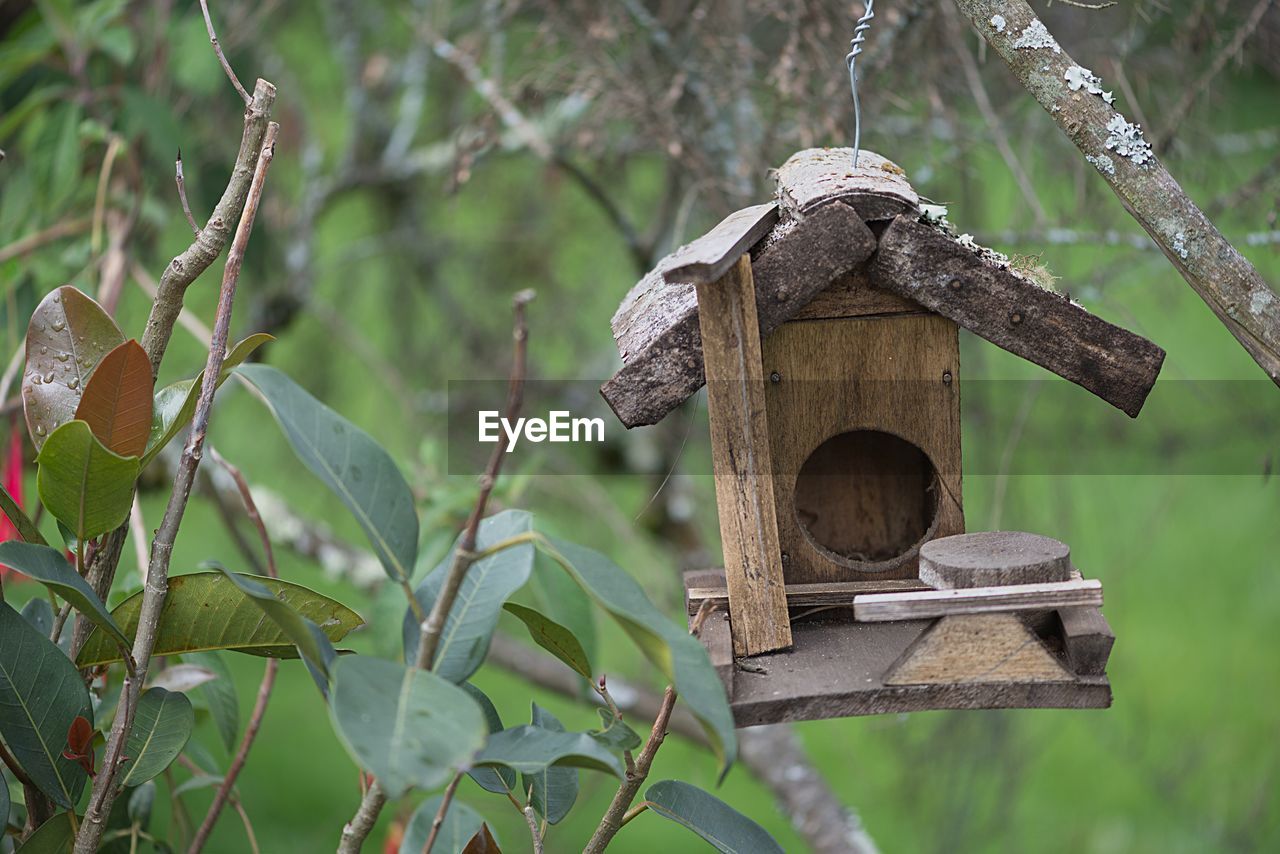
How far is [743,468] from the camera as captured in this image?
1.15m

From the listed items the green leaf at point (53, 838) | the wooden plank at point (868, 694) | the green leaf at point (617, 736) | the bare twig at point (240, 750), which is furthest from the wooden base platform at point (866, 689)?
the green leaf at point (53, 838)

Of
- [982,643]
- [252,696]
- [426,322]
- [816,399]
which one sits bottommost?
[252,696]

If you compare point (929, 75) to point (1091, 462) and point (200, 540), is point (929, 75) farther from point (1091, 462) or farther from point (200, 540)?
point (200, 540)

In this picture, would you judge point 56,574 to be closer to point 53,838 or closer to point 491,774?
point 53,838

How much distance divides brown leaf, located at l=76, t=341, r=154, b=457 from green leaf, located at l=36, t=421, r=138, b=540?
48mm

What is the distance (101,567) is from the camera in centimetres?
106

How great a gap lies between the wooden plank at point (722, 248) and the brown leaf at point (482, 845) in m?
0.54

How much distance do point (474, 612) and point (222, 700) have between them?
581mm

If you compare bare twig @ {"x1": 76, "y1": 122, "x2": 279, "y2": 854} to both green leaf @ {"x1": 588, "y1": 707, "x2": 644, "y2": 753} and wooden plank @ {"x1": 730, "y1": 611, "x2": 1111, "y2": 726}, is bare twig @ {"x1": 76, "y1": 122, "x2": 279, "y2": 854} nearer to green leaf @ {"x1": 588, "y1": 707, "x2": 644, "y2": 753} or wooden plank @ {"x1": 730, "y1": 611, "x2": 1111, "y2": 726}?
green leaf @ {"x1": 588, "y1": 707, "x2": 644, "y2": 753}

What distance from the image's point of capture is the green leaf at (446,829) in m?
0.81

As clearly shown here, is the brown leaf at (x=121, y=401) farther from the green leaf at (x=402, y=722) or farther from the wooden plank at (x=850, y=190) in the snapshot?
the wooden plank at (x=850, y=190)

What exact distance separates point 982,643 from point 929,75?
1.08 meters

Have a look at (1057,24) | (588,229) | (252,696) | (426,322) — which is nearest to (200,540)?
(252,696)

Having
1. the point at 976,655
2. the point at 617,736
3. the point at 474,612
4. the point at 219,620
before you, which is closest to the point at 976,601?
the point at 976,655
